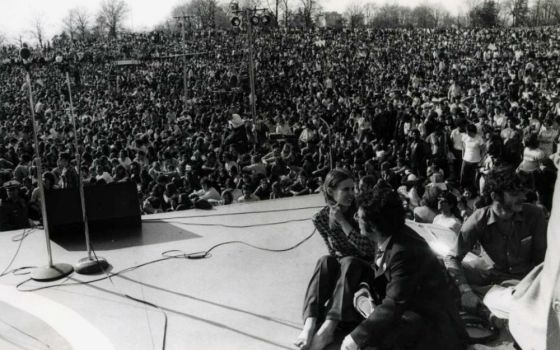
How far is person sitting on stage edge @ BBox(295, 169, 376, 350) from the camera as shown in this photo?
3.59 meters

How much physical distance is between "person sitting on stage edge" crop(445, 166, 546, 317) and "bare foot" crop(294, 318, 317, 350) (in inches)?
41.4

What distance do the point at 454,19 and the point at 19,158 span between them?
101m

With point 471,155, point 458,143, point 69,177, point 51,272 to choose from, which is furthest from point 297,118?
point 51,272

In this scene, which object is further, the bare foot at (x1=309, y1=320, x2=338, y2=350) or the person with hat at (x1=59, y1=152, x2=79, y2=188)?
the person with hat at (x1=59, y1=152, x2=79, y2=188)

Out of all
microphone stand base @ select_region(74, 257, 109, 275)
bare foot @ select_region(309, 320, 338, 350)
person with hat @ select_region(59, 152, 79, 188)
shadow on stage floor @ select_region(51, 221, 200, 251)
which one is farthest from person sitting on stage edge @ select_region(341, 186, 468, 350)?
person with hat @ select_region(59, 152, 79, 188)

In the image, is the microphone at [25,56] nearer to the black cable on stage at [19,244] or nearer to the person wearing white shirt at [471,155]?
the black cable on stage at [19,244]

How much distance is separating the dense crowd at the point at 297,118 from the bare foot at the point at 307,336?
2.81m

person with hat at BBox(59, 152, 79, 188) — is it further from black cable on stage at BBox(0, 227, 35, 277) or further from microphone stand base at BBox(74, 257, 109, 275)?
microphone stand base at BBox(74, 257, 109, 275)

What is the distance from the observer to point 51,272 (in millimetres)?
5348

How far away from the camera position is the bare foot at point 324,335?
357cm

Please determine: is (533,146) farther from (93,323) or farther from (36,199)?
(36,199)

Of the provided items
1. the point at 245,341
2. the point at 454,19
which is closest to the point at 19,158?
the point at 245,341

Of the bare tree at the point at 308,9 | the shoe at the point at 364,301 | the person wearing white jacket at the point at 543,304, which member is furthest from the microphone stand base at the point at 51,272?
the bare tree at the point at 308,9

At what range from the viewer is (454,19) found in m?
102
